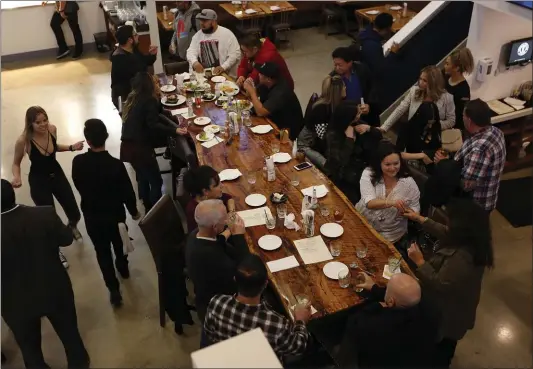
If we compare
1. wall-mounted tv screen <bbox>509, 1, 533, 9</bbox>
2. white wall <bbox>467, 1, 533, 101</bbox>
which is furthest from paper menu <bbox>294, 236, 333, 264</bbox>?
white wall <bbox>467, 1, 533, 101</bbox>

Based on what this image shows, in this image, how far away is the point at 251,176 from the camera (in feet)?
14.9

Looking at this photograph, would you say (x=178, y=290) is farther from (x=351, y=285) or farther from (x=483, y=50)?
(x=483, y=50)

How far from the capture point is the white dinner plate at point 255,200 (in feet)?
13.7

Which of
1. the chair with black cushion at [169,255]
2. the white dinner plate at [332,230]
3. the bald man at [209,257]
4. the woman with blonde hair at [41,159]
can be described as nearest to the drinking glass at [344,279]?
the white dinner plate at [332,230]

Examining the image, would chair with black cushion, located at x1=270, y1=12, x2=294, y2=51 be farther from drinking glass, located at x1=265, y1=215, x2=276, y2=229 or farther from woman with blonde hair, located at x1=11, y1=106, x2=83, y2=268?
drinking glass, located at x1=265, y1=215, x2=276, y2=229

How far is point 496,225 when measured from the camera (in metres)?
5.39

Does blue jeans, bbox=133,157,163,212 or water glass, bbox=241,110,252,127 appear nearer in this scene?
blue jeans, bbox=133,157,163,212

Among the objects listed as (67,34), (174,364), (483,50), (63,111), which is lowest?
(174,364)

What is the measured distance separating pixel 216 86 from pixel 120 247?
2409 mm

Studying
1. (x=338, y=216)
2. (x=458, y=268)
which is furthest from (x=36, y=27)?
(x=458, y=268)

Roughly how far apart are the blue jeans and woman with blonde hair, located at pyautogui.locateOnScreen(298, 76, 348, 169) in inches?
60.7

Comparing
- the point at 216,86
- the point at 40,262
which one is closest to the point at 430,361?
the point at 40,262

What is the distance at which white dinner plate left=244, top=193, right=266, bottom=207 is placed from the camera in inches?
164

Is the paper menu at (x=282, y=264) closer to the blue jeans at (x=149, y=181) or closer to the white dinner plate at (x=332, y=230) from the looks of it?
the white dinner plate at (x=332, y=230)
